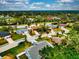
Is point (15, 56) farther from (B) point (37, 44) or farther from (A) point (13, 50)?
(B) point (37, 44)

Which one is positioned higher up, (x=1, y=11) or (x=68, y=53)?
(x=1, y=11)

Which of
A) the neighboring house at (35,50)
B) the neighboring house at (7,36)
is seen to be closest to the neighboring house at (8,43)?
the neighboring house at (7,36)

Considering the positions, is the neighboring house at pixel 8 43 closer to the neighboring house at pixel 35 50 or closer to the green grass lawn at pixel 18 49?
the green grass lawn at pixel 18 49

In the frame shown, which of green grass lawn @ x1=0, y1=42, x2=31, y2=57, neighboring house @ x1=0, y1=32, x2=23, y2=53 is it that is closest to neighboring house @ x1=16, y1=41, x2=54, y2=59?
green grass lawn @ x1=0, y1=42, x2=31, y2=57

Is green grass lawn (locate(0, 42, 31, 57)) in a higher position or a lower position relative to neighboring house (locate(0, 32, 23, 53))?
lower

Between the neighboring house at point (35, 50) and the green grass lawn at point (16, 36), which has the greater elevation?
the green grass lawn at point (16, 36)

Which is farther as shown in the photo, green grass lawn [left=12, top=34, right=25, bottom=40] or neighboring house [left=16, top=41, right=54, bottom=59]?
green grass lawn [left=12, top=34, right=25, bottom=40]

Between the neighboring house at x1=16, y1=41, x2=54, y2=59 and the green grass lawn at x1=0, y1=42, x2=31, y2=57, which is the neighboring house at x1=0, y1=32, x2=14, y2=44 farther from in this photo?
the neighboring house at x1=16, y1=41, x2=54, y2=59

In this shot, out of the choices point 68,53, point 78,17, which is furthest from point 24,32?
point 78,17

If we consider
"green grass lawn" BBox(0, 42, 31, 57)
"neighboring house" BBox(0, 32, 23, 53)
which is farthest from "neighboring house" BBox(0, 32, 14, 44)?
"green grass lawn" BBox(0, 42, 31, 57)

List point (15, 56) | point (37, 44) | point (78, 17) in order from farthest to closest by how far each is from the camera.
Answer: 1. point (78, 17)
2. point (37, 44)
3. point (15, 56)

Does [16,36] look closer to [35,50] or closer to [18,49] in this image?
[18,49]
